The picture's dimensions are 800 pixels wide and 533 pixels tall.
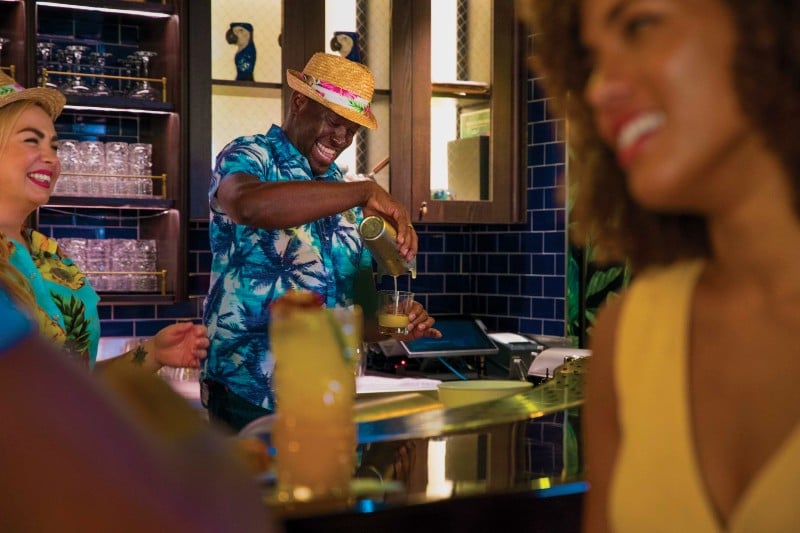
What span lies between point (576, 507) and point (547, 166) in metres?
3.74

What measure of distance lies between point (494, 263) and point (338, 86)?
8.45ft

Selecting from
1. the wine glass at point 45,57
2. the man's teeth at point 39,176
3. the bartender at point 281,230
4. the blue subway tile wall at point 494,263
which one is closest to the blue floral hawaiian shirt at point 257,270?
the bartender at point 281,230

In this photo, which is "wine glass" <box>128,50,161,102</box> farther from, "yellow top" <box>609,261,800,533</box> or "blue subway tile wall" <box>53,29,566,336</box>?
"yellow top" <box>609,261,800,533</box>

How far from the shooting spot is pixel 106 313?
4.84m

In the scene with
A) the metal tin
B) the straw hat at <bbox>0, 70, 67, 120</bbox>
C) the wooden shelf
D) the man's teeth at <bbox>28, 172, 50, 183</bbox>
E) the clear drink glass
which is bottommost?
the clear drink glass

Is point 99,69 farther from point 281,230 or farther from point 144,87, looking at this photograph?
point 281,230

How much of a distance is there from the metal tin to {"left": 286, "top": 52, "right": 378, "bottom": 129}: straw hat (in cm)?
43

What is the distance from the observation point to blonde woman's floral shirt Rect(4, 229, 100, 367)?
2.73m

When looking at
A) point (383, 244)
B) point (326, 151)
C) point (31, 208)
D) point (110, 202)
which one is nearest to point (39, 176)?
point (31, 208)

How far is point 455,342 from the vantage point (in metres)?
5.05

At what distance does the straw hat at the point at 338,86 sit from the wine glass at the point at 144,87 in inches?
51.6

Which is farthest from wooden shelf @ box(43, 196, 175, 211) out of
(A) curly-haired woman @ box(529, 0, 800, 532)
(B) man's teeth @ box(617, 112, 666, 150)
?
(B) man's teeth @ box(617, 112, 666, 150)

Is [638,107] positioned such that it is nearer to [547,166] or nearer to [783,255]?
[783,255]

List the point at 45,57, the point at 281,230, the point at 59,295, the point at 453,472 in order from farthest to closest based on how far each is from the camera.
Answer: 1. the point at 45,57
2. the point at 281,230
3. the point at 59,295
4. the point at 453,472
